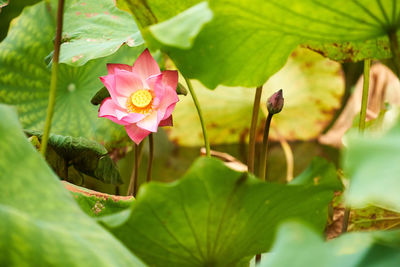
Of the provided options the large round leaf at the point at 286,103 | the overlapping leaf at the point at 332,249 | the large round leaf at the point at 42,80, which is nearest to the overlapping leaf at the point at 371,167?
the overlapping leaf at the point at 332,249

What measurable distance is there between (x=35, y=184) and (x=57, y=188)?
16 millimetres

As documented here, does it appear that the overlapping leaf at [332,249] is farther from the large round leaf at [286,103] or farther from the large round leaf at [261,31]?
the large round leaf at [286,103]

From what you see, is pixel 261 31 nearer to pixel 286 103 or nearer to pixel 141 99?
pixel 141 99

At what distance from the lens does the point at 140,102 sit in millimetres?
631

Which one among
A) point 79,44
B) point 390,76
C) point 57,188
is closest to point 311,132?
point 390,76

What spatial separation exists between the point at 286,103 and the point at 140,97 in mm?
800

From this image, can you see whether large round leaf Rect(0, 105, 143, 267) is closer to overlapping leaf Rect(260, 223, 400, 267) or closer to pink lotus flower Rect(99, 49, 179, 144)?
overlapping leaf Rect(260, 223, 400, 267)

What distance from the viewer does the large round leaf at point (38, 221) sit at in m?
0.30

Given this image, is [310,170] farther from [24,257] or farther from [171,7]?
[24,257]

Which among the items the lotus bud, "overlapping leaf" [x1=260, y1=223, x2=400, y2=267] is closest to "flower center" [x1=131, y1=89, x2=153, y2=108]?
the lotus bud

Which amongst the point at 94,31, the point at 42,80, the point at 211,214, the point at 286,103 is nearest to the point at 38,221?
the point at 211,214

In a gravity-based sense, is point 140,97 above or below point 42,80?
above

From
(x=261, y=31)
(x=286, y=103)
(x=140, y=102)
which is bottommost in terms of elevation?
Result: (x=286, y=103)

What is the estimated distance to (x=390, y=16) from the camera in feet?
1.35
